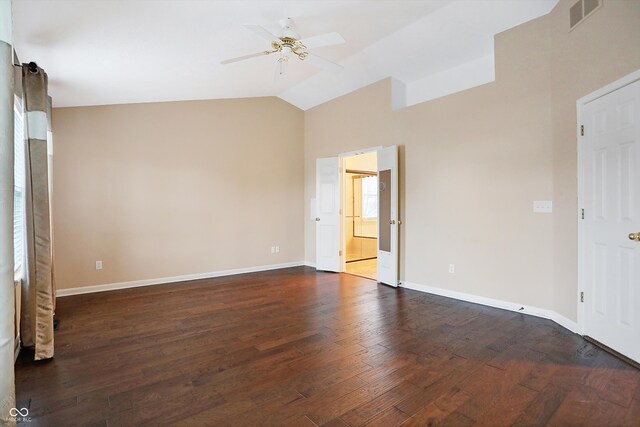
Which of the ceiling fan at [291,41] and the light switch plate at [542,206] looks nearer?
the ceiling fan at [291,41]

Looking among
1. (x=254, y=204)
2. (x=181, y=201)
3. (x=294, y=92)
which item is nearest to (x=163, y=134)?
(x=181, y=201)

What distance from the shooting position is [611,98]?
2684mm

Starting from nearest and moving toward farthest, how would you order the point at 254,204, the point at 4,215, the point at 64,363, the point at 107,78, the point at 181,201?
the point at 4,215, the point at 64,363, the point at 107,78, the point at 181,201, the point at 254,204

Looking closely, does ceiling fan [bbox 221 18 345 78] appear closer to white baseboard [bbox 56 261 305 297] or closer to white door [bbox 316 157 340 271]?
white door [bbox 316 157 340 271]

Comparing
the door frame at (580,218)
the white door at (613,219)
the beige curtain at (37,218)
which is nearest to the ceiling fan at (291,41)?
the beige curtain at (37,218)

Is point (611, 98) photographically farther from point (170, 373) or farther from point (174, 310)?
point (174, 310)

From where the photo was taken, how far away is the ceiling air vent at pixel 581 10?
9.16 feet

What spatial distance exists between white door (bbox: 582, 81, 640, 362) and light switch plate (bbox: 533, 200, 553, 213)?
453 millimetres

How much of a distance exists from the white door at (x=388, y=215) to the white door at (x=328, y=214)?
1.07 metres

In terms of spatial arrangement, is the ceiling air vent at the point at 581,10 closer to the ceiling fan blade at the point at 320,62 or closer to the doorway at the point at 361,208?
the ceiling fan blade at the point at 320,62

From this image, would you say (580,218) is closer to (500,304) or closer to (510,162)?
(510,162)

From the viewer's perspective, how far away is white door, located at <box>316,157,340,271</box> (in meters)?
6.06

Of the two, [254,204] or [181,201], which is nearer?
[181,201]

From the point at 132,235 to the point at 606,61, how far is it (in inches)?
232
